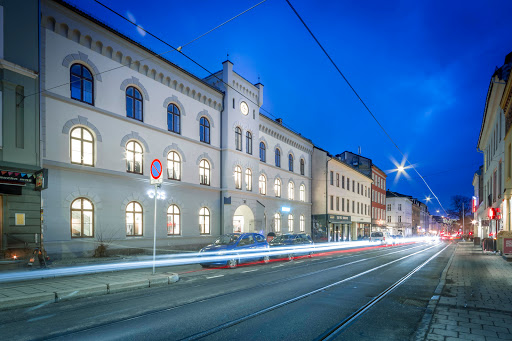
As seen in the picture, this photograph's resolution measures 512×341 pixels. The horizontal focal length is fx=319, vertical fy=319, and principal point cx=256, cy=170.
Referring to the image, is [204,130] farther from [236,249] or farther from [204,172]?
[236,249]

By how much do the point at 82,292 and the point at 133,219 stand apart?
942cm

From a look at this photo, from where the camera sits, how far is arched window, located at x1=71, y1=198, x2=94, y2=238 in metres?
14.5

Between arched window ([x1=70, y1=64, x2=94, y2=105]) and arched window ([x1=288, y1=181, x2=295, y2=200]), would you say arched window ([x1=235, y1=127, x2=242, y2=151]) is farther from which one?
arched window ([x1=70, y1=64, x2=94, y2=105])

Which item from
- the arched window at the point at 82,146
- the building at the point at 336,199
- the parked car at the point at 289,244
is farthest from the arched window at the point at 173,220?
the building at the point at 336,199

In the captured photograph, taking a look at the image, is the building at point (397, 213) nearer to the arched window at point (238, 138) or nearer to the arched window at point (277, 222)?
the arched window at point (277, 222)

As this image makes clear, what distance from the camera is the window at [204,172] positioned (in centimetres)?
2153

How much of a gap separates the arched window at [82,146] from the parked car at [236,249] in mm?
7022

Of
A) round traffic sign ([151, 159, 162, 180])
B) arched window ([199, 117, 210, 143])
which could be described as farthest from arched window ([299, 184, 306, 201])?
round traffic sign ([151, 159, 162, 180])

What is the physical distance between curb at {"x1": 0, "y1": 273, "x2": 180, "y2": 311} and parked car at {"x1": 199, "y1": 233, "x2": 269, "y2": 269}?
12.0 feet

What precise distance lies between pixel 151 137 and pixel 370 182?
42.6m

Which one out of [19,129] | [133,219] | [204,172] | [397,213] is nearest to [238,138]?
[204,172]

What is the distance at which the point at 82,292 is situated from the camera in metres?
7.97

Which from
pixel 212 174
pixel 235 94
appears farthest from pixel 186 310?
pixel 235 94

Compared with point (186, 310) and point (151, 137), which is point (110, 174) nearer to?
point (151, 137)
